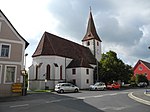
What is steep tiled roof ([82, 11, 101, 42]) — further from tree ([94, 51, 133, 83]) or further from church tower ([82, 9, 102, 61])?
tree ([94, 51, 133, 83])

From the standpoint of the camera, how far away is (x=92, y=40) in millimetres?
59031

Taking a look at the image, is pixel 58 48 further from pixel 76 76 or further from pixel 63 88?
pixel 63 88

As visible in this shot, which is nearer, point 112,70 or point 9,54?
point 9,54

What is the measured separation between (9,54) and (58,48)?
22.1 meters

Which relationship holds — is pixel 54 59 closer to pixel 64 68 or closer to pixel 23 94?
pixel 64 68

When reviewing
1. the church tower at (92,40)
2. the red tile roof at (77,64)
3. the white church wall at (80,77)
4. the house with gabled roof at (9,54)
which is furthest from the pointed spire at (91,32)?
the house with gabled roof at (9,54)

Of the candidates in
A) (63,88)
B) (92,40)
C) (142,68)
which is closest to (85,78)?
(63,88)

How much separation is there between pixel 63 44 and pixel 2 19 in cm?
2547

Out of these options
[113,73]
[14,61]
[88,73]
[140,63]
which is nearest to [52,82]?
[88,73]

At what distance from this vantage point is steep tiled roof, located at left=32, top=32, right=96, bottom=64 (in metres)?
42.4

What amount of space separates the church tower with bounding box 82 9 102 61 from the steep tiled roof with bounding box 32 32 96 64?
4.85 m

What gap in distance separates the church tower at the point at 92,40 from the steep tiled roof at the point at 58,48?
4.85 metres

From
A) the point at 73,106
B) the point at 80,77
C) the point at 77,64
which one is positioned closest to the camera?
the point at 73,106

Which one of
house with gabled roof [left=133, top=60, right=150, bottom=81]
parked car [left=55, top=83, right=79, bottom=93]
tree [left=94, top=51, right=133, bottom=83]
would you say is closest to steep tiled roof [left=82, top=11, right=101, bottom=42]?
tree [left=94, top=51, right=133, bottom=83]
